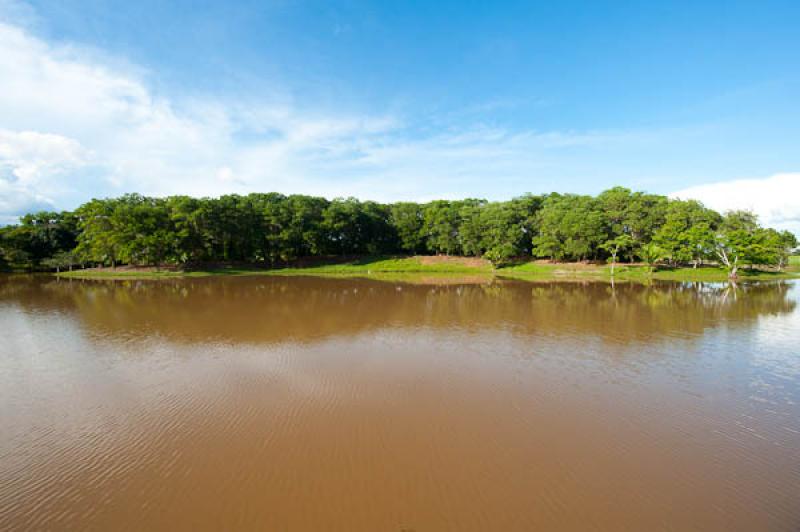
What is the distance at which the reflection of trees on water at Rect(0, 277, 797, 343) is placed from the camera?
17.9 metres

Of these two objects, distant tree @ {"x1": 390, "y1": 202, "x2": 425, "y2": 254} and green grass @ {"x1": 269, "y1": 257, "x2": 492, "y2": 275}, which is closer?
green grass @ {"x1": 269, "y1": 257, "x2": 492, "y2": 275}

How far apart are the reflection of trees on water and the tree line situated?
11.1 m

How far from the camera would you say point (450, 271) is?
53.8 metres

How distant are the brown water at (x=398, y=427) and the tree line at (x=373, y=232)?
32396 millimetres

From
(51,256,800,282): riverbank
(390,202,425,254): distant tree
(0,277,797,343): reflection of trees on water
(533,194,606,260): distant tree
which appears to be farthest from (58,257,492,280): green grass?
(533,194,606,260): distant tree

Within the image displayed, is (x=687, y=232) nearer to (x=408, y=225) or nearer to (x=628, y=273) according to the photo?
(x=628, y=273)

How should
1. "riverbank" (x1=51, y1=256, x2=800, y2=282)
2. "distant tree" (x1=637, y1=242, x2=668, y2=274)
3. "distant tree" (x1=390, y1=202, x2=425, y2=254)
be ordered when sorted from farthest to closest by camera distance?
"distant tree" (x1=390, y1=202, x2=425, y2=254)
"distant tree" (x1=637, y1=242, x2=668, y2=274)
"riverbank" (x1=51, y1=256, x2=800, y2=282)

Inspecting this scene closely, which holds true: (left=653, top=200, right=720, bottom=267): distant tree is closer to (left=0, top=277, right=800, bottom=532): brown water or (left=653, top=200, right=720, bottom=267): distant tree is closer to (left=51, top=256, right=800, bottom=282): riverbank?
(left=51, top=256, right=800, bottom=282): riverbank

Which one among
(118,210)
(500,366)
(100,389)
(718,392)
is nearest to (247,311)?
(100,389)

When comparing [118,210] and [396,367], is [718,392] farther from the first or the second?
[118,210]

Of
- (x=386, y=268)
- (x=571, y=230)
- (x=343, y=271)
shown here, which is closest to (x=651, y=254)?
(x=571, y=230)

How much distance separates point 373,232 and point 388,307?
4162 centimetres

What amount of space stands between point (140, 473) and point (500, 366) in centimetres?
1002

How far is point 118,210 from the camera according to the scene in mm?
47281
